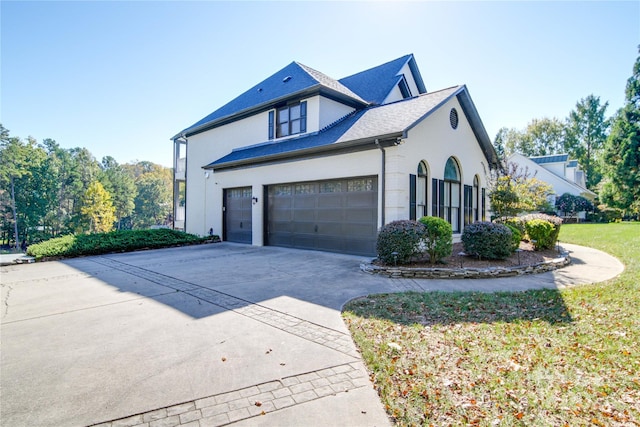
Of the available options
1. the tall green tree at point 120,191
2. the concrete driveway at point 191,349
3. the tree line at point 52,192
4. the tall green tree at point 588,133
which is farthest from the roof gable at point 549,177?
the tall green tree at point 120,191

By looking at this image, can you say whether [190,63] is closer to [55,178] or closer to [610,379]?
[610,379]

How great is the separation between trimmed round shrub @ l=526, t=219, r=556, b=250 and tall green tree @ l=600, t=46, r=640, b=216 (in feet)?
52.7

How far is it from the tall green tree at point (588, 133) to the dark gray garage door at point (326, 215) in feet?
160

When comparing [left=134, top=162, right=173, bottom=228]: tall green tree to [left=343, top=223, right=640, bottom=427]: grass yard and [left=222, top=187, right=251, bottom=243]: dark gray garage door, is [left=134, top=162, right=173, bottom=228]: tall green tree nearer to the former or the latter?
[left=222, top=187, right=251, bottom=243]: dark gray garage door

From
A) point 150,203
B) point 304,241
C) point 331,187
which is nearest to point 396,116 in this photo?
point 331,187

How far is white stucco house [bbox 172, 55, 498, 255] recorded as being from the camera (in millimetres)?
9891

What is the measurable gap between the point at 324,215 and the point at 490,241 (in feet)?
17.3

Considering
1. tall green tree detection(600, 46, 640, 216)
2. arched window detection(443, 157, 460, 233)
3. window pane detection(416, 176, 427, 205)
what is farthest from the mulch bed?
tall green tree detection(600, 46, 640, 216)

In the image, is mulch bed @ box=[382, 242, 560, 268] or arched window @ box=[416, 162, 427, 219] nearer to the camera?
mulch bed @ box=[382, 242, 560, 268]

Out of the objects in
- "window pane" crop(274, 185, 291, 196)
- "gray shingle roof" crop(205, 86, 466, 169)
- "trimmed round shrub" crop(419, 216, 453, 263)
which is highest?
"gray shingle roof" crop(205, 86, 466, 169)

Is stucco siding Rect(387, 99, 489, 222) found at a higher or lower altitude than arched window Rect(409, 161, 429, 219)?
higher

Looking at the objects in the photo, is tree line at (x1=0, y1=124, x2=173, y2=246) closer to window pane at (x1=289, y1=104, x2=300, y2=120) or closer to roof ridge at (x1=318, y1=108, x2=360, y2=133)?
window pane at (x1=289, y1=104, x2=300, y2=120)

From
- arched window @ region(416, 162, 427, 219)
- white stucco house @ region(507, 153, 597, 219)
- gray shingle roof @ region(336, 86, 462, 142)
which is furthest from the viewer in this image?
white stucco house @ region(507, 153, 597, 219)

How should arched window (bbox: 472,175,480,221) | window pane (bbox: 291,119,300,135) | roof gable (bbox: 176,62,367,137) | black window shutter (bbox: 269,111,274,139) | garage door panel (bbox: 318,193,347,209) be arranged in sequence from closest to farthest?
garage door panel (bbox: 318,193,347,209), roof gable (bbox: 176,62,367,137), window pane (bbox: 291,119,300,135), arched window (bbox: 472,175,480,221), black window shutter (bbox: 269,111,274,139)
